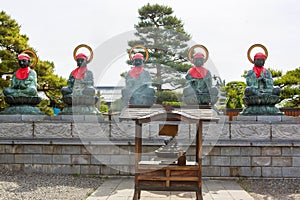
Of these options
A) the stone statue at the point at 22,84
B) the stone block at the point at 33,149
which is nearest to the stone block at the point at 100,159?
the stone block at the point at 33,149

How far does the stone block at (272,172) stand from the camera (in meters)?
6.86

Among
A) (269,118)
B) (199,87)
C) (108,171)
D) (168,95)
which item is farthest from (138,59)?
(168,95)

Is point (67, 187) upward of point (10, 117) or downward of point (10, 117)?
downward

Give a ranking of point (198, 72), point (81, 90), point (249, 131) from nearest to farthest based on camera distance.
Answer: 1. point (249, 131)
2. point (81, 90)
3. point (198, 72)

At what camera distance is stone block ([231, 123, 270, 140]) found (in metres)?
6.95

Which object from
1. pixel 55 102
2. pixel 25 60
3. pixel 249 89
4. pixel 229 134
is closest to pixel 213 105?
pixel 249 89

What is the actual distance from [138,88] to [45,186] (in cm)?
330

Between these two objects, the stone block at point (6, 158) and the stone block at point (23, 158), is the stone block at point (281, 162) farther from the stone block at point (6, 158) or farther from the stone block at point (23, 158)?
the stone block at point (6, 158)

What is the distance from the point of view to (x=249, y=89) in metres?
7.74

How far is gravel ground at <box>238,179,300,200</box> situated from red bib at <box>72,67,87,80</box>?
4.43 m

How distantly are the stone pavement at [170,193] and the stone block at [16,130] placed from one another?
2154mm

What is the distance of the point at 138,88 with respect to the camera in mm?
8203

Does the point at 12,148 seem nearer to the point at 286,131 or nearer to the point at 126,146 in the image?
the point at 126,146

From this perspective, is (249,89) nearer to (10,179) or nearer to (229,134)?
(229,134)
